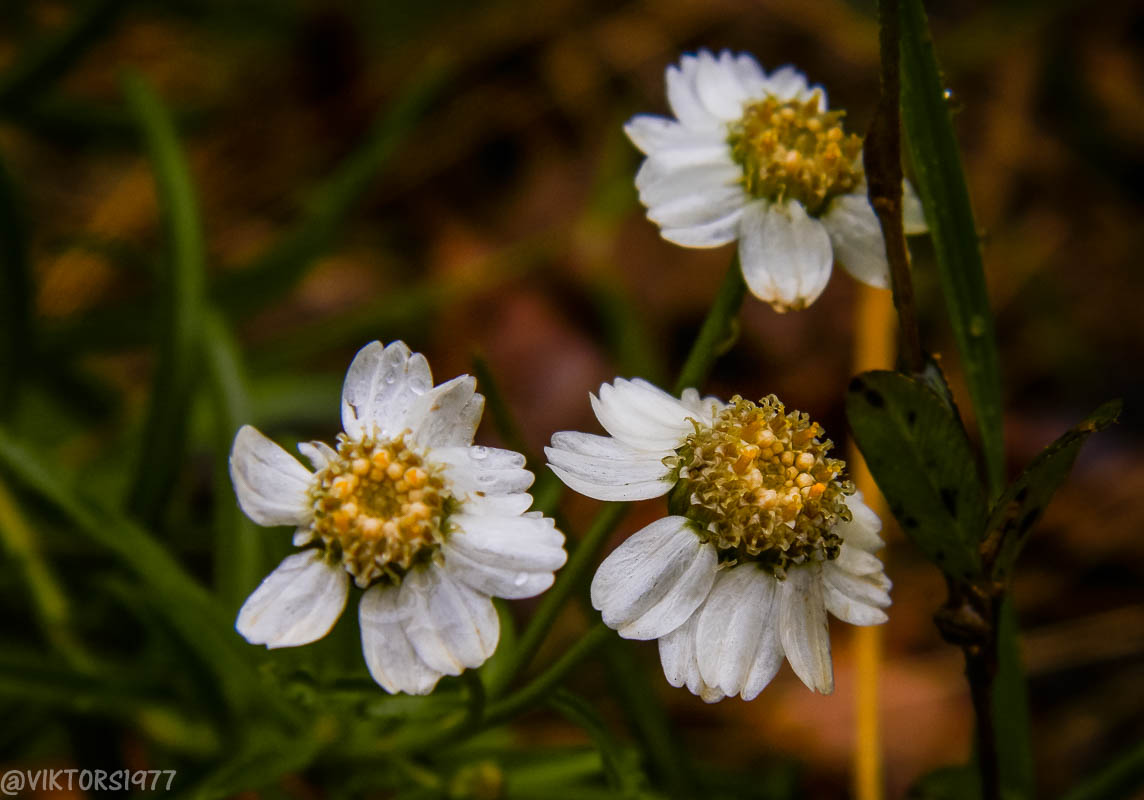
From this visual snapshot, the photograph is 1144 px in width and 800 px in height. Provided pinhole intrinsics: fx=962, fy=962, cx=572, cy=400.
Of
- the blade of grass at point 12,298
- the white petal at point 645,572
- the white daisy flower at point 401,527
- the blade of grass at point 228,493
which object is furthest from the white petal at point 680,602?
the blade of grass at point 12,298

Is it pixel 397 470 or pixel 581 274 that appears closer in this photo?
pixel 397 470

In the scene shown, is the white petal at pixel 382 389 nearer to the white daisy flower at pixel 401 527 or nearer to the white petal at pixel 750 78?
the white daisy flower at pixel 401 527

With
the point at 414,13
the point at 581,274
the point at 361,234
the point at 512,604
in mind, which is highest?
the point at 414,13

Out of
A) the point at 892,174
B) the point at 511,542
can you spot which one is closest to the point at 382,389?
the point at 511,542

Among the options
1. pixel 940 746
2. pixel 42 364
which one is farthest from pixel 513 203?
pixel 940 746

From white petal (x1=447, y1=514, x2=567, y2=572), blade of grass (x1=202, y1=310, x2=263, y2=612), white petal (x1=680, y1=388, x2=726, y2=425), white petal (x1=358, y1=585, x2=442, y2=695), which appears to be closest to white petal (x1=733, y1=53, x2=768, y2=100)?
white petal (x1=680, y1=388, x2=726, y2=425)

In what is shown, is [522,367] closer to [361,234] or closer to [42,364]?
[361,234]

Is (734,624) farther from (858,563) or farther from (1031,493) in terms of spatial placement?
(1031,493)
